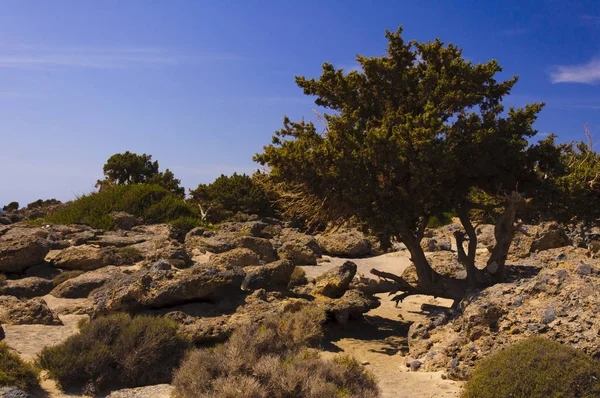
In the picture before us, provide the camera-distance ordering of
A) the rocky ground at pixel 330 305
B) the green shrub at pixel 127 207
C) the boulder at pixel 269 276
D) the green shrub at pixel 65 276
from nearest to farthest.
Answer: the rocky ground at pixel 330 305
the boulder at pixel 269 276
the green shrub at pixel 65 276
the green shrub at pixel 127 207

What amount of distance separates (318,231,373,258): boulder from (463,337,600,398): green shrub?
758 inches

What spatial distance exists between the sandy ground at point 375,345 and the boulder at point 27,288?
35.8 inches

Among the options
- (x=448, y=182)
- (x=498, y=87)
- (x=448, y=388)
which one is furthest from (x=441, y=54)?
(x=448, y=388)

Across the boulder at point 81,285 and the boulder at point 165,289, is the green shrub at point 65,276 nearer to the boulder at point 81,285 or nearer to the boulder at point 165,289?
the boulder at point 81,285

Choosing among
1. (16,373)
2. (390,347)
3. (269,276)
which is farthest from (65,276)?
(390,347)

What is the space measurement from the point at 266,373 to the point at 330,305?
6.38 m

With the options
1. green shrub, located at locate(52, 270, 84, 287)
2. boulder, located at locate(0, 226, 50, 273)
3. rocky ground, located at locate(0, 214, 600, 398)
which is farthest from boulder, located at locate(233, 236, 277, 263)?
boulder, located at locate(0, 226, 50, 273)

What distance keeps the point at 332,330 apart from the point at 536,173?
6.27 m

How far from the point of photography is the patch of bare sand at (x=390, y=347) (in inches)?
320

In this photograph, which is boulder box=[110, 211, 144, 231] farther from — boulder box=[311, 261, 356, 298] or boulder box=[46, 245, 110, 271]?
boulder box=[311, 261, 356, 298]

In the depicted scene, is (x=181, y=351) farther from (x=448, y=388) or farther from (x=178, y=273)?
(x=448, y=388)

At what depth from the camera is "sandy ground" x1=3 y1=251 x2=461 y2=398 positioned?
7.84 meters

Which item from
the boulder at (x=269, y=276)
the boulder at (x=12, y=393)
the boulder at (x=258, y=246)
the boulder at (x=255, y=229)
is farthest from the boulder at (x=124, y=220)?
the boulder at (x=12, y=393)

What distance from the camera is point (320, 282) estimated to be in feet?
47.2
